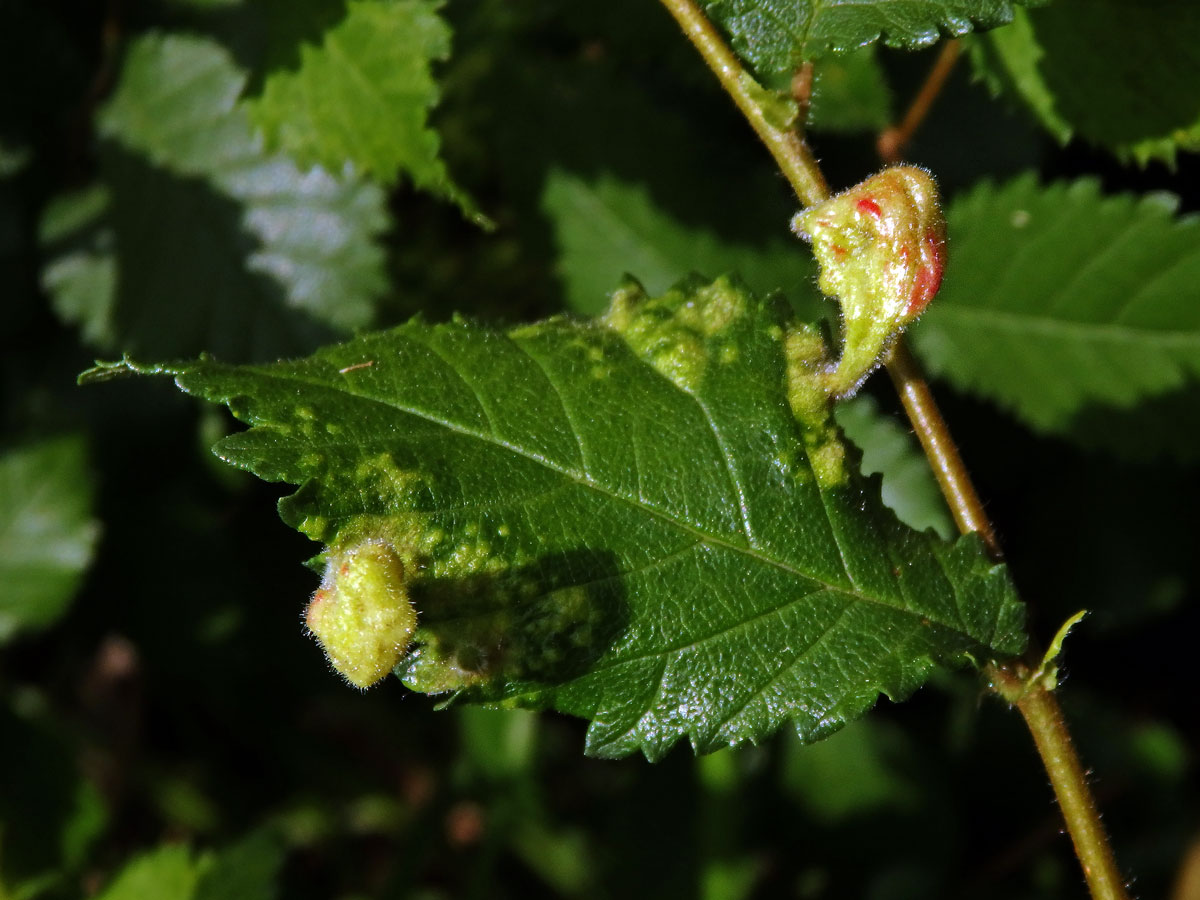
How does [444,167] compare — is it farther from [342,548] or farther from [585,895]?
[585,895]

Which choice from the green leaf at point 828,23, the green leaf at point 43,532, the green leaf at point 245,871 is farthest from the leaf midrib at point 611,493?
the green leaf at point 43,532

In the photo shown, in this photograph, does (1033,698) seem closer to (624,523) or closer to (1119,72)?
(624,523)

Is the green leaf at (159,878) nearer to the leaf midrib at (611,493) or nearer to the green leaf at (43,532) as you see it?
the green leaf at (43,532)

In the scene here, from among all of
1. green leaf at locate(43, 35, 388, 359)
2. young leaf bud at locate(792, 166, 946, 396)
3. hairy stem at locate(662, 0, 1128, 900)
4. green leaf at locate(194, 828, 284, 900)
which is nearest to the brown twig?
hairy stem at locate(662, 0, 1128, 900)

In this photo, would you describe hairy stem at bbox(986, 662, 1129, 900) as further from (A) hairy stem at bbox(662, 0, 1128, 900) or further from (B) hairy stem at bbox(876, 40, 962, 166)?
(B) hairy stem at bbox(876, 40, 962, 166)

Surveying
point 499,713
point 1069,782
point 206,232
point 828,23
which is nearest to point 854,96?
point 828,23

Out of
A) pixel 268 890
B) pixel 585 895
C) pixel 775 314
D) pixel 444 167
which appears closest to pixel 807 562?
pixel 775 314
